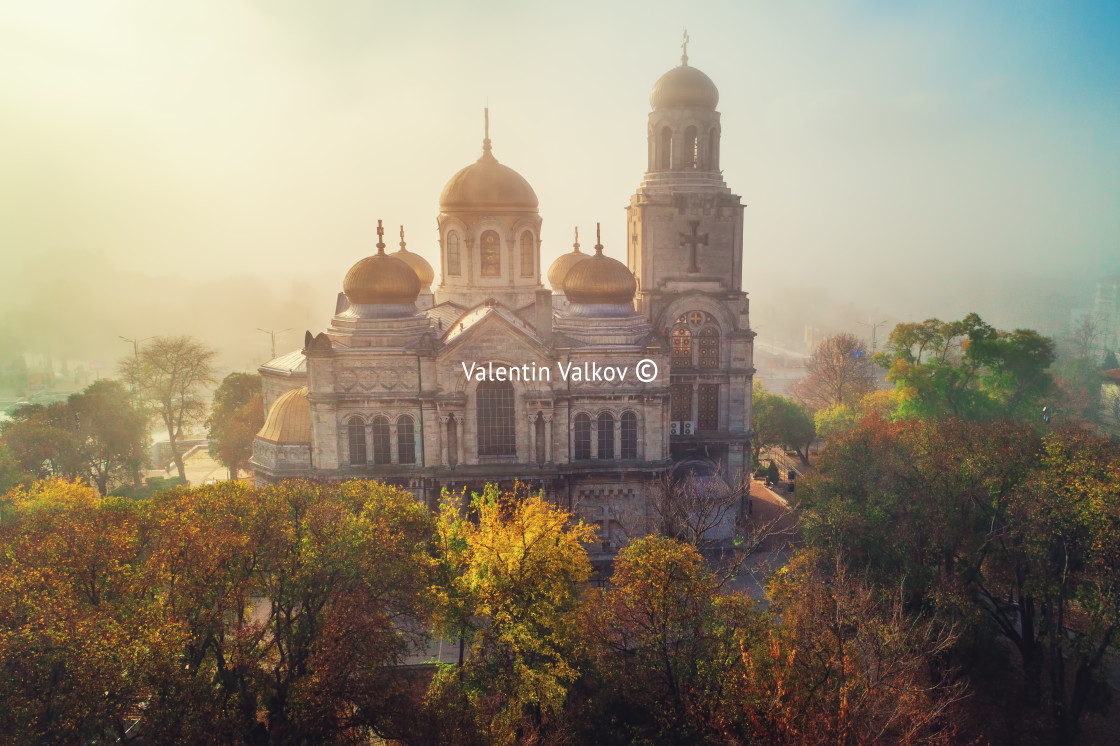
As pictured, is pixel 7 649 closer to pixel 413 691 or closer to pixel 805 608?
pixel 413 691

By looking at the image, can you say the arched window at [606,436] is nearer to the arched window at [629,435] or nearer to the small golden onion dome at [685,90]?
the arched window at [629,435]

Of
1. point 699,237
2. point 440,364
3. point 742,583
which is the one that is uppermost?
point 699,237

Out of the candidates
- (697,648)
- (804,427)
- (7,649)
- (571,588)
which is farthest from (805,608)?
(804,427)

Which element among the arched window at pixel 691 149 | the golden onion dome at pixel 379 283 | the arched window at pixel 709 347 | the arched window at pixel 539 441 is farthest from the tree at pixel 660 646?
the arched window at pixel 691 149

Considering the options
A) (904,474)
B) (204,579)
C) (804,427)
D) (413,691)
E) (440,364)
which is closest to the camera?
(204,579)

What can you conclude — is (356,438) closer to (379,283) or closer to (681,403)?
(379,283)

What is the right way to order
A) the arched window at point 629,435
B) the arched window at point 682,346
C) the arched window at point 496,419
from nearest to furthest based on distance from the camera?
1. the arched window at point 496,419
2. the arched window at point 629,435
3. the arched window at point 682,346
